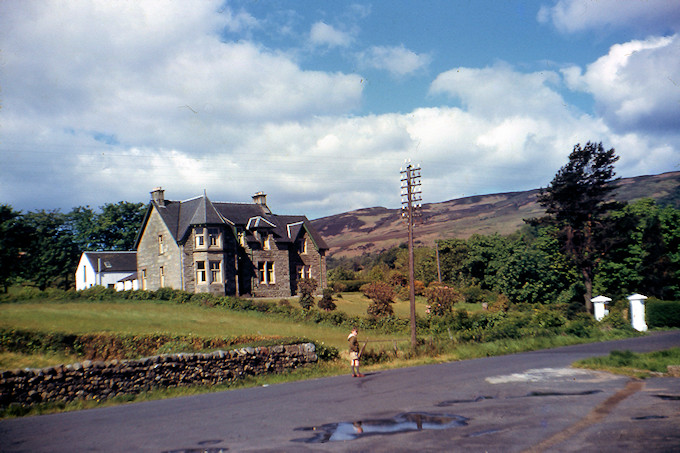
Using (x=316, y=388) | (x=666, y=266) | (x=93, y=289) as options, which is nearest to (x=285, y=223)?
(x=93, y=289)

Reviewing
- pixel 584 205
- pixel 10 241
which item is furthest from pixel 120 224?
pixel 584 205

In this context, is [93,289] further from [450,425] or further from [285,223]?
[450,425]

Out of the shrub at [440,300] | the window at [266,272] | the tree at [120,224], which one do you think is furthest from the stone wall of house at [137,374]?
the tree at [120,224]

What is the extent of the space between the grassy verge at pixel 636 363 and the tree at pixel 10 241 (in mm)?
61898

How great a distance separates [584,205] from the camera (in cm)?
5769

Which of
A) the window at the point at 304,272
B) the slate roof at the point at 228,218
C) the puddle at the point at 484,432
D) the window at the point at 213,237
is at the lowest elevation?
the puddle at the point at 484,432

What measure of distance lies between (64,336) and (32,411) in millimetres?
11428

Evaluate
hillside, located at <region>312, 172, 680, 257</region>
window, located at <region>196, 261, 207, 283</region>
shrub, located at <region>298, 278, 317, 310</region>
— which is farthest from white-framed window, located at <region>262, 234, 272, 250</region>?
hillside, located at <region>312, 172, 680, 257</region>

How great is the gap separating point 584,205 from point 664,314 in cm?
1767

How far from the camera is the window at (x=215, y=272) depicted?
2012 inches

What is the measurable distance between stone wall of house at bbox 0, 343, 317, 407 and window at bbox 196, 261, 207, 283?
101ft

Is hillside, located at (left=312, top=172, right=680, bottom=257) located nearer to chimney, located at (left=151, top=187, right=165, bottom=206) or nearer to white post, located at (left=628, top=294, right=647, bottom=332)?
chimney, located at (left=151, top=187, right=165, bottom=206)

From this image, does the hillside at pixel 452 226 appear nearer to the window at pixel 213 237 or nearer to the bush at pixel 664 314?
the window at pixel 213 237

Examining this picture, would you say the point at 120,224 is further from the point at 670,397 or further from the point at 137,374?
the point at 670,397
